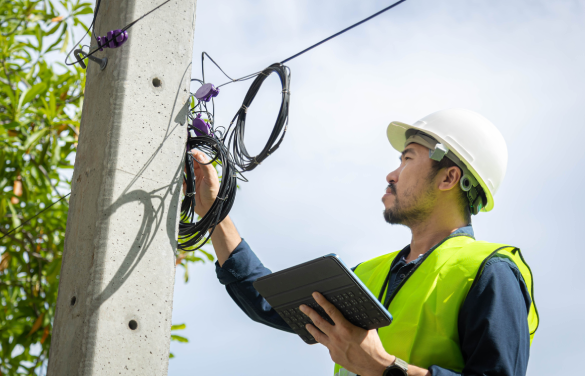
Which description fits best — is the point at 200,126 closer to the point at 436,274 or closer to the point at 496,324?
the point at 436,274

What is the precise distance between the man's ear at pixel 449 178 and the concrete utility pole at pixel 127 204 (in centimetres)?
132

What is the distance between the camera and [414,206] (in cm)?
279

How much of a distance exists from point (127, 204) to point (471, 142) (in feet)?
5.89

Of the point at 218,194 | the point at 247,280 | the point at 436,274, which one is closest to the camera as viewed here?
the point at 436,274

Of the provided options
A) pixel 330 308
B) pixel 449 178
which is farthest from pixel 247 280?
pixel 449 178

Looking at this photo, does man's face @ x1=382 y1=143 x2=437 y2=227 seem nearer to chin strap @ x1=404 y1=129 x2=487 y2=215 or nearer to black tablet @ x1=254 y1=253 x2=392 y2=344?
chin strap @ x1=404 y1=129 x2=487 y2=215

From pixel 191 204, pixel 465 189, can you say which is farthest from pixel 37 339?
pixel 465 189

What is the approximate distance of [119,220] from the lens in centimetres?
192

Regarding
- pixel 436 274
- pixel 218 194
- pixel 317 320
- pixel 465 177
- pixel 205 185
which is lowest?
pixel 317 320

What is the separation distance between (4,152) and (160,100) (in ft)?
10.1

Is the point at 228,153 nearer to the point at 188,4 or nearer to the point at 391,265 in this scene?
the point at 188,4

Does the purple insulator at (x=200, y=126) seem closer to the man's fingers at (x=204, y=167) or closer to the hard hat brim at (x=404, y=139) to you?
the man's fingers at (x=204, y=167)

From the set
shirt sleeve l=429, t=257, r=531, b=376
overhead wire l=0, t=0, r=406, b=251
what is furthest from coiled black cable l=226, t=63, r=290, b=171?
shirt sleeve l=429, t=257, r=531, b=376

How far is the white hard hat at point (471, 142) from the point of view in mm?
2932
